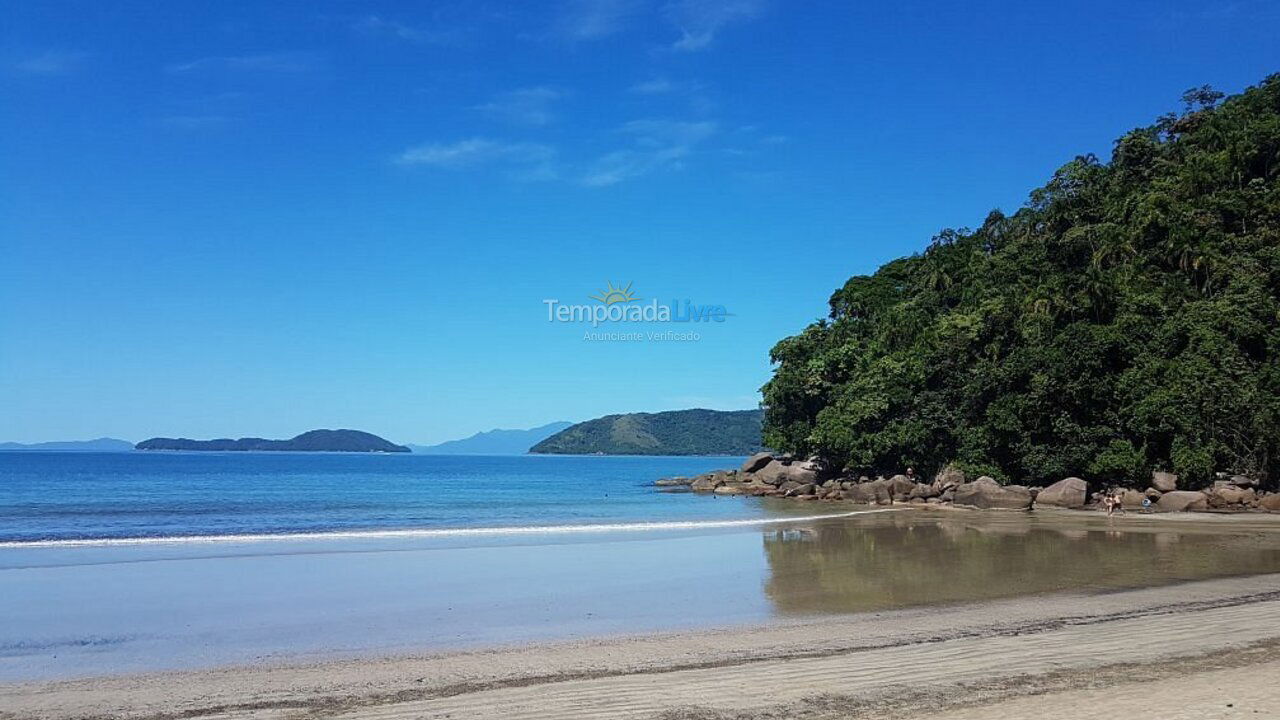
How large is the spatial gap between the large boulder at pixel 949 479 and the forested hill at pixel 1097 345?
0.87 meters

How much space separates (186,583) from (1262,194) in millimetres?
52572

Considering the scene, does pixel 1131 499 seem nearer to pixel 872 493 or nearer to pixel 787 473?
pixel 872 493

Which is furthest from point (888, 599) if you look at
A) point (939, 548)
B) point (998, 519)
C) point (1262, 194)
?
point (1262, 194)

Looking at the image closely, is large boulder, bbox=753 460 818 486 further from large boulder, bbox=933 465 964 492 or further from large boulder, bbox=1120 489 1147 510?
large boulder, bbox=1120 489 1147 510

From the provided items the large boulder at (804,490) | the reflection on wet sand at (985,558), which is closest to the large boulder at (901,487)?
the large boulder at (804,490)

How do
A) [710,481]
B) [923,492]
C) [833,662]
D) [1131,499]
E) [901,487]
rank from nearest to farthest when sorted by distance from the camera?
[833,662]
[1131,499]
[923,492]
[901,487]
[710,481]

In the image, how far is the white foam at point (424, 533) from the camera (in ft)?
94.2

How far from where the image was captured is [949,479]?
46688 mm

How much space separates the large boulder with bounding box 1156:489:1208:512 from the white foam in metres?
14.1

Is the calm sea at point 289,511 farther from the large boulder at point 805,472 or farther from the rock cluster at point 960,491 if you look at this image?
the large boulder at point 805,472

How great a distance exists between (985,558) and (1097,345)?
917 inches

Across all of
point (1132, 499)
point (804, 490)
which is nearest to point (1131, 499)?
→ point (1132, 499)

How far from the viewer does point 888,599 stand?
53.0 ft

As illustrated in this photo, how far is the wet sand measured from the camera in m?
8.84
